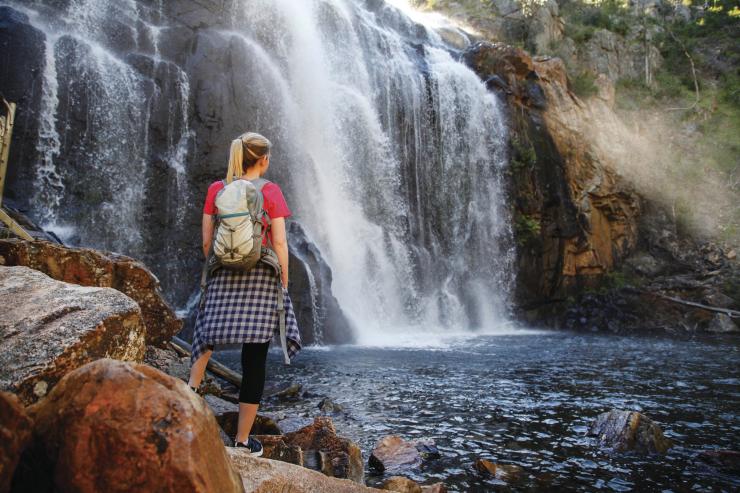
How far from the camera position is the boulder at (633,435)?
4.00 meters

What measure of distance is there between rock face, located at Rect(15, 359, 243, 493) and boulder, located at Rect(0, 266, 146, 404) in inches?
31.6

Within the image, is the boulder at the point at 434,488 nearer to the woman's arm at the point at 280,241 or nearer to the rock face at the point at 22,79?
the woman's arm at the point at 280,241

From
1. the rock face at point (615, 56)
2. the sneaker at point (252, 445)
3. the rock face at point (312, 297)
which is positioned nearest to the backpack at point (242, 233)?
the sneaker at point (252, 445)

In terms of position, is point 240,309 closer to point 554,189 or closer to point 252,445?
point 252,445

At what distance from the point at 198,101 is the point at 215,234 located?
11.8m

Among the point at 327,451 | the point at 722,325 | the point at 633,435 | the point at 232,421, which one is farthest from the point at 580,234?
the point at 327,451

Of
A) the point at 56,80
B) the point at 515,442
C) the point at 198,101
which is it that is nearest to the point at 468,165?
the point at 198,101

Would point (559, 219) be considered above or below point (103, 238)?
above

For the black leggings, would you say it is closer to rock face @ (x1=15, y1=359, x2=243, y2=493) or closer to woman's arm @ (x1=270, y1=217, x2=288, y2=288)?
woman's arm @ (x1=270, y1=217, x2=288, y2=288)

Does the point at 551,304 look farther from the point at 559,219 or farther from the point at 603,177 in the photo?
the point at 603,177

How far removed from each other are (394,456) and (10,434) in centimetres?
288

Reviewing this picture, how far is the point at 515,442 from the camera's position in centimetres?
426

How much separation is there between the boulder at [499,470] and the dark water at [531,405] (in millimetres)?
63

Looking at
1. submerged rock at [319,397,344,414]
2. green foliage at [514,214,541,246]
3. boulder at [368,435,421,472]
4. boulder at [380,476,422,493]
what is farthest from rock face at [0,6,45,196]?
green foliage at [514,214,541,246]
